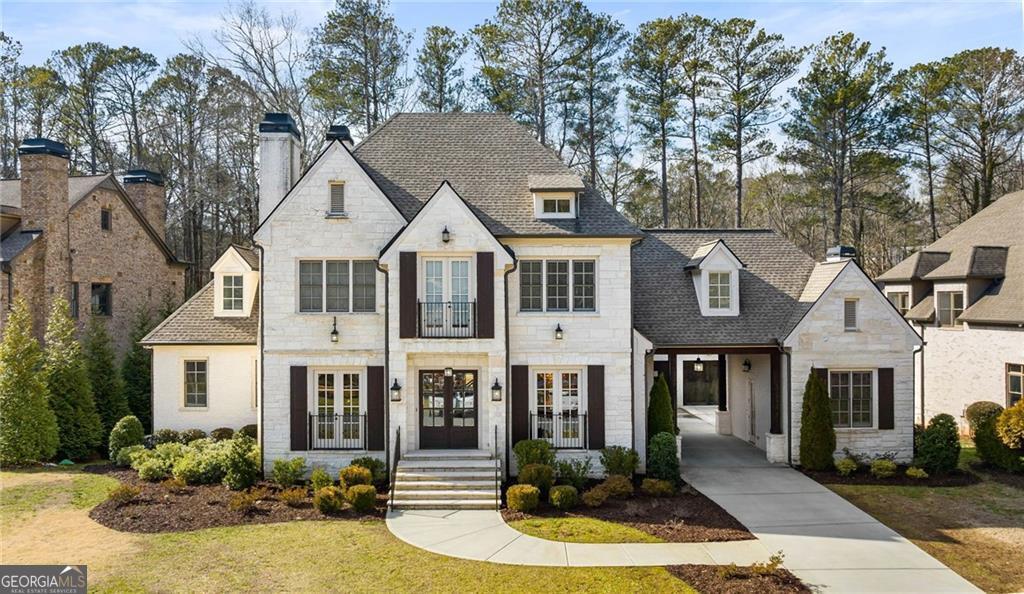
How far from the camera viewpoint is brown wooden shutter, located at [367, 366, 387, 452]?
54.6 feet

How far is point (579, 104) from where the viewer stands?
34250 mm

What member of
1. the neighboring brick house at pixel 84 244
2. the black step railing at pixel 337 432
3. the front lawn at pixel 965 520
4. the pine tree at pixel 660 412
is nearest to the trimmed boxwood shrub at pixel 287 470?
the black step railing at pixel 337 432

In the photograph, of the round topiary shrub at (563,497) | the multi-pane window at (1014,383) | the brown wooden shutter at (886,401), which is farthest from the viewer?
the multi-pane window at (1014,383)

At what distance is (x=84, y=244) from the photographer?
24047mm

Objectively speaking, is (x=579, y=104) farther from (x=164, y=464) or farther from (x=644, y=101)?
(x=164, y=464)

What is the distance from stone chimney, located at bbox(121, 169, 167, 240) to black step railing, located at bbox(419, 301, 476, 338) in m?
17.4

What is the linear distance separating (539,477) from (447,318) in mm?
4458

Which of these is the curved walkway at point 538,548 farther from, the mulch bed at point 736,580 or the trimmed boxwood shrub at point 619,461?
the trimmed boxwood shrub at point 619,461

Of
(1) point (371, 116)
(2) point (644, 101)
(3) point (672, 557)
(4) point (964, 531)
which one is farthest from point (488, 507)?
(2) point (644, 101)

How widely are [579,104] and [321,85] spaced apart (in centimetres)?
1293

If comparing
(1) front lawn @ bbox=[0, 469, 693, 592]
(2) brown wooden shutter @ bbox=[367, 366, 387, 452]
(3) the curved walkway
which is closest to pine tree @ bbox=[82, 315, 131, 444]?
(1) front lawn @ bbox=[0, 469, 693, 592]

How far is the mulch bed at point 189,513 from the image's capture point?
13352 mm

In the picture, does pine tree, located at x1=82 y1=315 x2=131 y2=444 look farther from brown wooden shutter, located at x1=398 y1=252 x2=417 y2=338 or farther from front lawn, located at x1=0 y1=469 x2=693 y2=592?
brown wooden shutter, located at x1=398 y1=252 x2=417 y2=338

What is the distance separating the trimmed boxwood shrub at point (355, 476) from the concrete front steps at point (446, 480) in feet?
2.18
